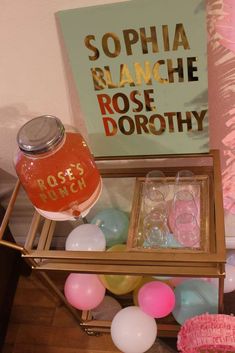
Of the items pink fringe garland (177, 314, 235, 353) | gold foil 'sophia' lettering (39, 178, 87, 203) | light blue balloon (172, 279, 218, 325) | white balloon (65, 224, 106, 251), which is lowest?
light blue balloon (172, 279, 218, 325)

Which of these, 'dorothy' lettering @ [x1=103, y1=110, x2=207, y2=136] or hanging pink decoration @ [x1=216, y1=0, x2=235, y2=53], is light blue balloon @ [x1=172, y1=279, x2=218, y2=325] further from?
hanging pink decoration @ [x1=216, y1=0, x2=235, y2=53]

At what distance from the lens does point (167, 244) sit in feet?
3.34

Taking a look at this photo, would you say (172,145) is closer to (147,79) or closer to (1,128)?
(147,79)

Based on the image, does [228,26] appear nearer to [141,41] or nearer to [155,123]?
[141,41]

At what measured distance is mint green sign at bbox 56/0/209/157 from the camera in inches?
31.7

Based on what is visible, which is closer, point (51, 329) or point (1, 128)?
point (1, 128)

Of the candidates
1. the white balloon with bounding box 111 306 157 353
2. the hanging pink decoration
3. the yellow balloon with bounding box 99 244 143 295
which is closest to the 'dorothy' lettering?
the hanging pink decoration

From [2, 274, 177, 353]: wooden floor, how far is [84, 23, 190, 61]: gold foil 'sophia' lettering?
1.05 meters

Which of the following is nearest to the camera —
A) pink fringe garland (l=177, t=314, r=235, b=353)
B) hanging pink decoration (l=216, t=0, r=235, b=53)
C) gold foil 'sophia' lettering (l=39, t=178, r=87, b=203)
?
hanging pink decoration (l=216, t=0, r=235, b=53)

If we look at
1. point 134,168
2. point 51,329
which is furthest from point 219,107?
point 51,329

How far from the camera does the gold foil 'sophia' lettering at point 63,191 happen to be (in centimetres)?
90

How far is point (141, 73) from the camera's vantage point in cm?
91

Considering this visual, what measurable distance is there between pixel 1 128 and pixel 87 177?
1.17ft

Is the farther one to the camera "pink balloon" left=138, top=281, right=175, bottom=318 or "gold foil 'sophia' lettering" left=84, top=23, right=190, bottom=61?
"pink balloon" left=138, top=281, right=175, bottom=318
